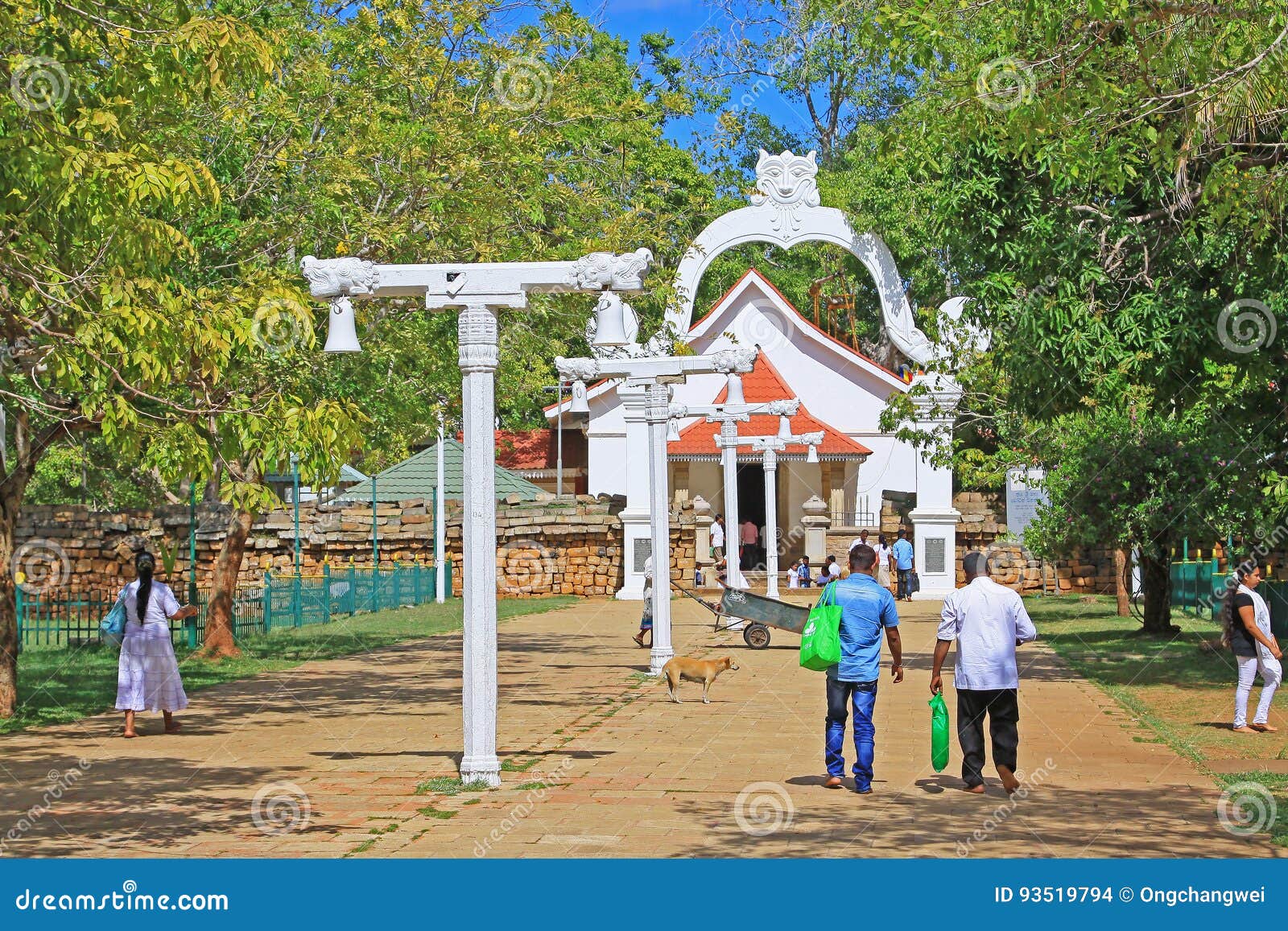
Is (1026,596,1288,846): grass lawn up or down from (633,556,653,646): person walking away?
down

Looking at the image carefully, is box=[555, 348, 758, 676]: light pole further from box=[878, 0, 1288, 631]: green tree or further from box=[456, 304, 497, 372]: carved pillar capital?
box=[456, 304, 497, 372]: carved pillar capital

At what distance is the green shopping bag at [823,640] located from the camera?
35.7 feet

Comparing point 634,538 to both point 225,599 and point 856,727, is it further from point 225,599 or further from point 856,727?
point 856,727

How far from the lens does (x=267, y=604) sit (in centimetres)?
2531

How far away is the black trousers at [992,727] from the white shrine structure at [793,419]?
→ 77.4 ft

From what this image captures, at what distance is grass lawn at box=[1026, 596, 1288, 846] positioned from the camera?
11.9 meters

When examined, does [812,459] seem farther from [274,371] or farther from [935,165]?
[274,371]

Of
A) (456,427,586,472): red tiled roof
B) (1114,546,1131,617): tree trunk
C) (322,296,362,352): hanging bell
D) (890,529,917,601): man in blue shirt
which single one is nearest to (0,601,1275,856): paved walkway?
(322,296,362,352): hanging bell

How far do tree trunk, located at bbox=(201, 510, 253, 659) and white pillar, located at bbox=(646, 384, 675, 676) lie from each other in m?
6.13

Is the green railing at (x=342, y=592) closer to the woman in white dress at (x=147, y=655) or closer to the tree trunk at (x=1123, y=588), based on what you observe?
the woman in white dress at (x=147, y=655)

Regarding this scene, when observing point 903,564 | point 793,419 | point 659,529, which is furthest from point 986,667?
point 793,419

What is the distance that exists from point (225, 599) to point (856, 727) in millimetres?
13516

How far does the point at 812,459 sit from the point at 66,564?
54.1 ft

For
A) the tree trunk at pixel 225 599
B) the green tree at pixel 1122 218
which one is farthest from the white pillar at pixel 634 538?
the tree trunk at pixel 225 599
